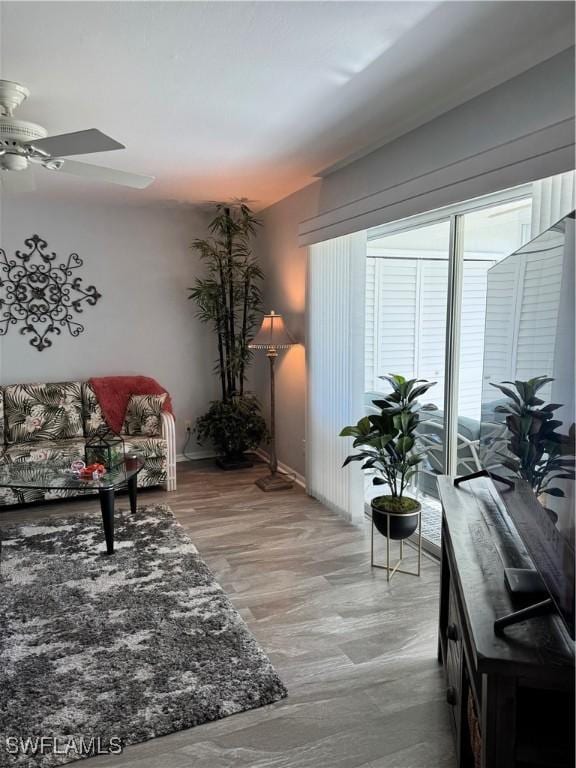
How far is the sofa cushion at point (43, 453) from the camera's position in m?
4.12

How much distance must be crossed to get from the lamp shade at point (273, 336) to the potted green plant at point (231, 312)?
0.69 m

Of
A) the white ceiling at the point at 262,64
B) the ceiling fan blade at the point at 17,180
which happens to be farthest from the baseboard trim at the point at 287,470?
the ceiling fan blade at the point at 17,180

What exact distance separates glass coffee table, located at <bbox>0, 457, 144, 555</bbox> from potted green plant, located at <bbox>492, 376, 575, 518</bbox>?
7.79ft

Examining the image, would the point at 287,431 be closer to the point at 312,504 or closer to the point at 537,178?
the point at 312,504

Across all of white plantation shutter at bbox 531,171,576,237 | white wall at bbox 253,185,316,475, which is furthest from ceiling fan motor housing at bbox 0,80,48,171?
white wall at bbox 253,185,316,475

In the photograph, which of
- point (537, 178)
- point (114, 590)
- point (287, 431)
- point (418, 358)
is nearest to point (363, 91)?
point (537, 178)

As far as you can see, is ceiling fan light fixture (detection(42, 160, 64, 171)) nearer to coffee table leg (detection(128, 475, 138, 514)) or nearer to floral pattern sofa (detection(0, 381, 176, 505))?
coffee table leg (detection(128, 475, 138, 514))

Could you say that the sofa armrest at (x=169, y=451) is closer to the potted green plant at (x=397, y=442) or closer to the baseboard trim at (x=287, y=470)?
the baseboard trim at (x=287, y=470)

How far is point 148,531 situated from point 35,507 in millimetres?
1170

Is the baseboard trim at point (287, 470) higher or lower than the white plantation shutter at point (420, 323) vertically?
lower

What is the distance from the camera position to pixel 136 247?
515 centimetres

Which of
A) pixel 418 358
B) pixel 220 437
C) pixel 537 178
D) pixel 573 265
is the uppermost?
pixel 537 178

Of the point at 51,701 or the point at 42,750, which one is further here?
the point at 51,701

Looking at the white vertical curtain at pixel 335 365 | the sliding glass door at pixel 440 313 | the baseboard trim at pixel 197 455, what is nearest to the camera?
the sliding glass door at pixel 440 313
